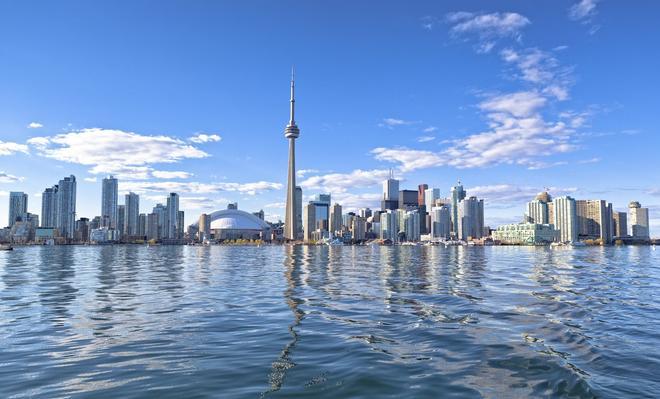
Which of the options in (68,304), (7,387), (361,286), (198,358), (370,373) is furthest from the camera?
(361,286)

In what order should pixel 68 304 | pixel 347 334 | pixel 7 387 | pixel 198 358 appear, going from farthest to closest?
1. pixel 68 304
2. pixel 347 334
3. pixel 198 358
4. pixel 7 387

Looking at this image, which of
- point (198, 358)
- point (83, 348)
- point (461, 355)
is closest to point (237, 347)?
point (198, 358)

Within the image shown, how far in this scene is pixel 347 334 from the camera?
20.4 metres

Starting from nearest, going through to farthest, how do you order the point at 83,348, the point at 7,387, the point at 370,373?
the point at 7,387
the point at 370,373
the point at 83,348

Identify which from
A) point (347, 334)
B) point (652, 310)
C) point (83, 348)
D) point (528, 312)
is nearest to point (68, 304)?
point (83, 348)

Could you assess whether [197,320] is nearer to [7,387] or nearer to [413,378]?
[7,387]

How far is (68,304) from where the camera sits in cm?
3038

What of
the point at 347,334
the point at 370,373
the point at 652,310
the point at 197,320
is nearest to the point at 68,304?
the point at 197,320

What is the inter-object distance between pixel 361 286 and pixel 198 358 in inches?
1045

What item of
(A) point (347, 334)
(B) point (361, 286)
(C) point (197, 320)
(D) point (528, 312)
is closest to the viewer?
(A) point (347, 334)

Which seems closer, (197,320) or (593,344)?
(593,344)

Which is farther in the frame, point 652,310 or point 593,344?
point 652,310

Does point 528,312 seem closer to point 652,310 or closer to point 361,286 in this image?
point 652,310

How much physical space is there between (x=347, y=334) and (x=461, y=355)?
213 inches
